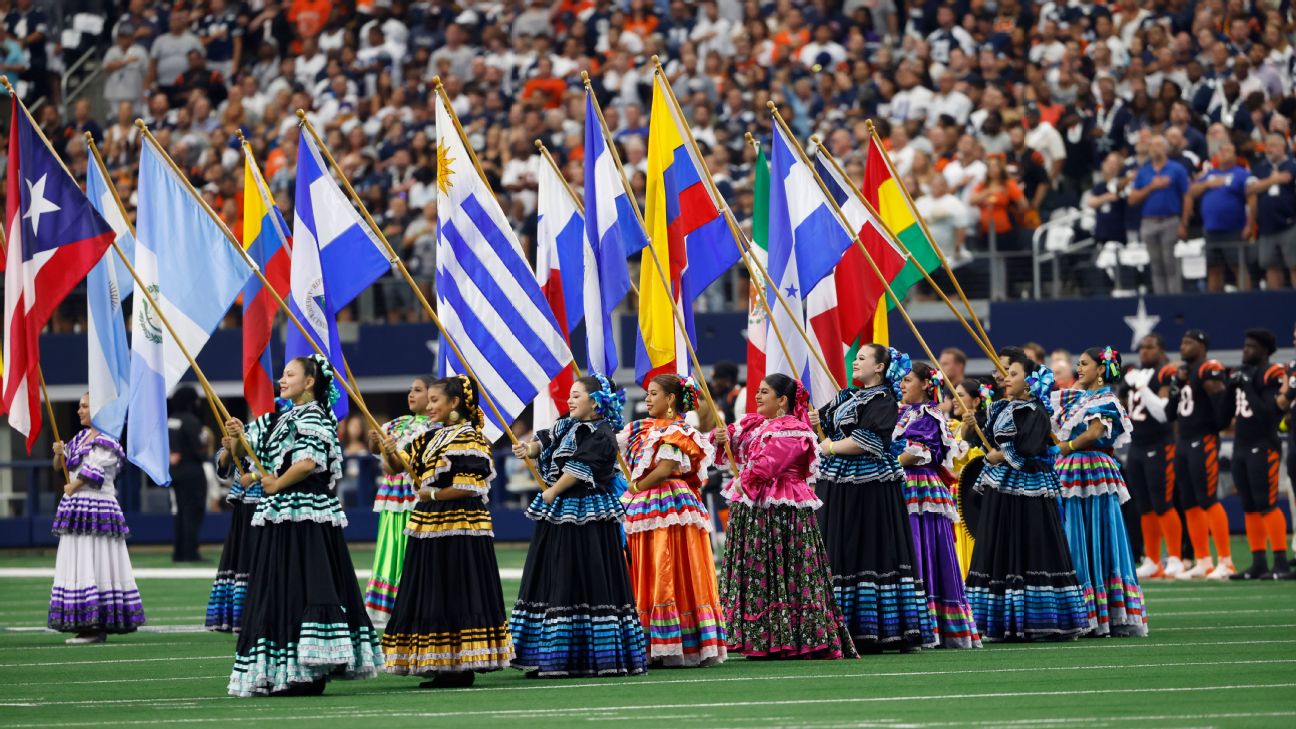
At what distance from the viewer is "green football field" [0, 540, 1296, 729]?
11062mm

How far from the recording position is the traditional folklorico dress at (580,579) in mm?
13445

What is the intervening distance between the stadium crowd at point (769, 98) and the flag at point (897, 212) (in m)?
8.13

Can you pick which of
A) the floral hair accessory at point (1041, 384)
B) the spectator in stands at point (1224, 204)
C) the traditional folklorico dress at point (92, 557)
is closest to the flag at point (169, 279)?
the traditional folklorico dress at point (92, 557)

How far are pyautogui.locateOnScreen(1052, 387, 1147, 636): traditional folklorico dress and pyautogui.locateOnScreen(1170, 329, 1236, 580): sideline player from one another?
5104mm

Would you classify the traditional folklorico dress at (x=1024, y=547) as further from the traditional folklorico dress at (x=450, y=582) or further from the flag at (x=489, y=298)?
the traditional folklorico dress at (x=450, y=582)

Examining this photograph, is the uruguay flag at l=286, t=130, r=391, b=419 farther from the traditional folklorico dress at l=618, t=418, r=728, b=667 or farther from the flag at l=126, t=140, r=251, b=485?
the traditional folklorico dress at l=618, t=418, r=728, b=667

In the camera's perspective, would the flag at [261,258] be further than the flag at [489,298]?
Yes

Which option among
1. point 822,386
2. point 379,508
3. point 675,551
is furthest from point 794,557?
point 379,508

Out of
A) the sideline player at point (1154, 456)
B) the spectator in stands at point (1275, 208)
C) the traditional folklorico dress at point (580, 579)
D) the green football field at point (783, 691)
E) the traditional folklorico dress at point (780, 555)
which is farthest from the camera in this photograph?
the spectator in stands at point (1275, 208)

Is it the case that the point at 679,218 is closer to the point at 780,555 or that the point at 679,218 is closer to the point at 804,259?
the point at 804,259

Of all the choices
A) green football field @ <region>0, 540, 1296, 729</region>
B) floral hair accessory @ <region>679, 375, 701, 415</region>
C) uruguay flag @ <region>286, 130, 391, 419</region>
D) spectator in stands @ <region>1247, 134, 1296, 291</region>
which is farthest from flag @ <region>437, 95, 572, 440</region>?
spectator in stands @ <region>1247, 134, 1296, 291</region>

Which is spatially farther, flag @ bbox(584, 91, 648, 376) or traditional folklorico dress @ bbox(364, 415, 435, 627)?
traditional folklorico dress @ bbox(364, 415, 435, 627)

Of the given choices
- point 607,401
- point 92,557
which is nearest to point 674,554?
point 607,401

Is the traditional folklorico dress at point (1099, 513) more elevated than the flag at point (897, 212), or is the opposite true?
the flag at point (897, 212)
